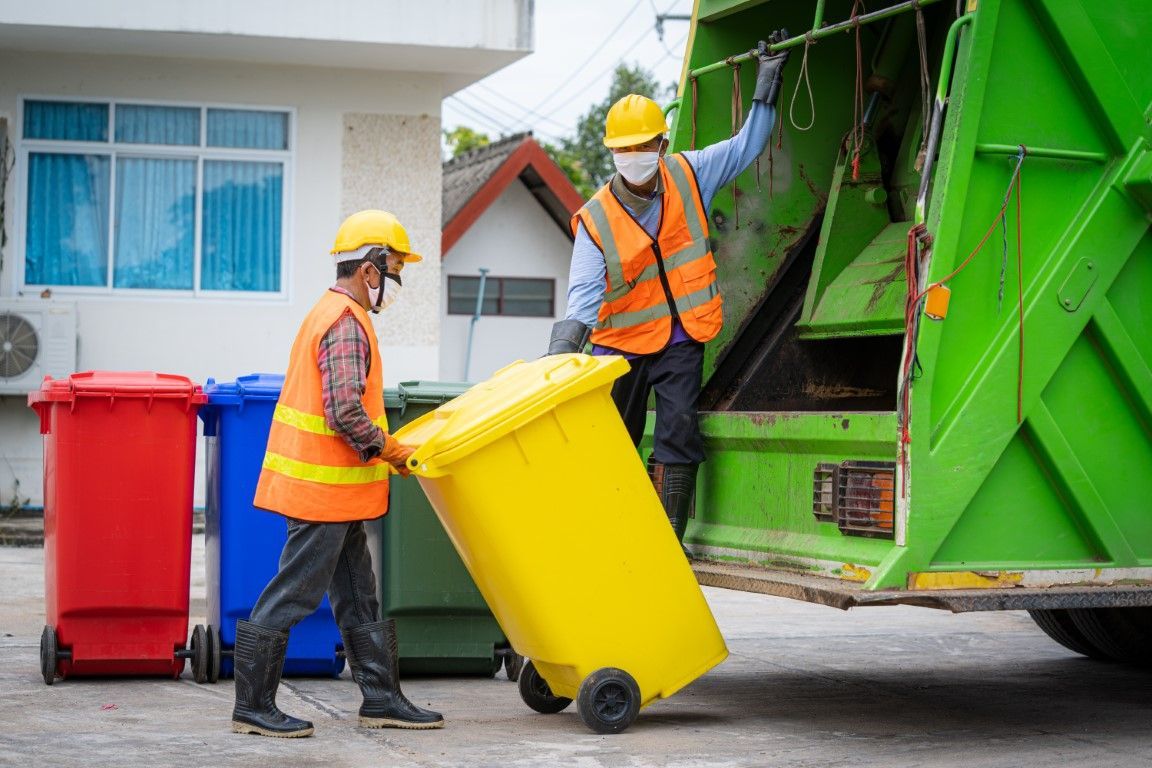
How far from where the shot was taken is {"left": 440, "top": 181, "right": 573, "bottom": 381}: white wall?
24.4 meters

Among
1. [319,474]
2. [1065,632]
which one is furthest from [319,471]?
[1065,632]

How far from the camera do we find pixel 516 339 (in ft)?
83.0

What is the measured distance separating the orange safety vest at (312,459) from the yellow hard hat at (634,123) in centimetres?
111

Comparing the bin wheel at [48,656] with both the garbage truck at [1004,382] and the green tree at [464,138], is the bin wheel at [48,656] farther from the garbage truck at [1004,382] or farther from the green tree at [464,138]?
the green tree at [464,138]

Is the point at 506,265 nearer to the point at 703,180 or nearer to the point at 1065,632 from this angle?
the point at 1065,632

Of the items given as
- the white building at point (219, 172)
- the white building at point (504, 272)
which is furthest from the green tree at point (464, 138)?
the white building at point (219, 172)

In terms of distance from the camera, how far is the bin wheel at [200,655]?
5.82 m

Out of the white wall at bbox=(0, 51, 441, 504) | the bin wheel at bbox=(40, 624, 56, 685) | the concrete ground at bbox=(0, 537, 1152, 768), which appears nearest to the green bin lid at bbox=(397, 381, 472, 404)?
the concrete ground at bbox=(0, 537, 1152, 768)

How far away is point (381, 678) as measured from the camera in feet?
16.4

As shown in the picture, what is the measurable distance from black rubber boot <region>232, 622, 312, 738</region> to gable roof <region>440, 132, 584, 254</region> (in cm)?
1565

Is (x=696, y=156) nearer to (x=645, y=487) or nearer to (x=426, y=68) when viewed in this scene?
(x=645, y=487)

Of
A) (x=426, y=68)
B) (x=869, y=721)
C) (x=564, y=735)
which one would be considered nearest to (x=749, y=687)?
(x=869, y=721)

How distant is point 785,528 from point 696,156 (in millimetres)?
1361

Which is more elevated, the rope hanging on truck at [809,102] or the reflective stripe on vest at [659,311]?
the rope hanging on truck at [809,102]
